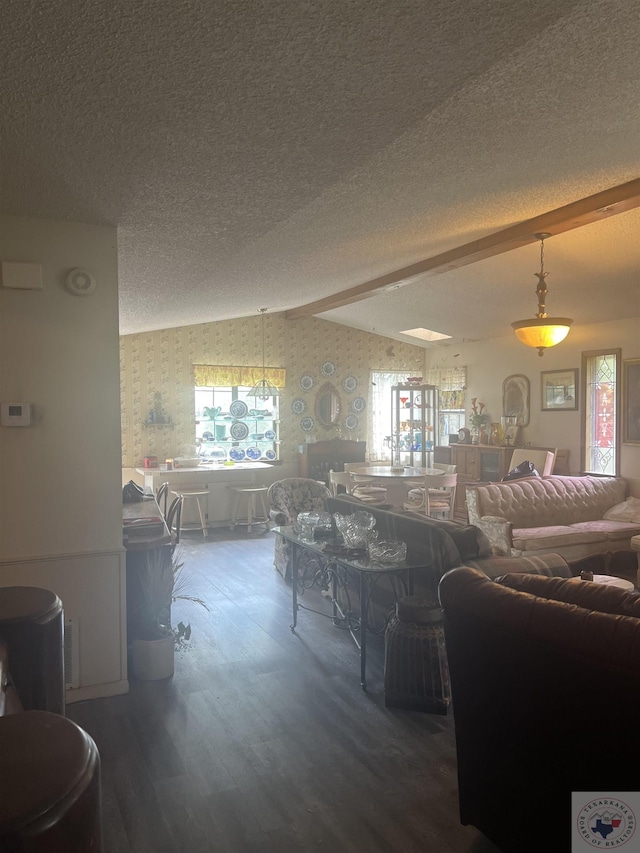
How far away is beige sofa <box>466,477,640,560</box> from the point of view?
5695 mm

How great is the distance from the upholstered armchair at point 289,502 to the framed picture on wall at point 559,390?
3763mm

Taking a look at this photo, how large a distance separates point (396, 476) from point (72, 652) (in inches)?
178

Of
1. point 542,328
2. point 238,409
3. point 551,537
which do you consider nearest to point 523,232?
point 542,328

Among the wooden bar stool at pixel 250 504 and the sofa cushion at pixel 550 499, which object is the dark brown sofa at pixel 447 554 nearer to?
the sofa cushion at pixel 550 499

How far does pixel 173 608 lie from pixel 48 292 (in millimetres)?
2702

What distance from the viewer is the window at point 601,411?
7.47 meters

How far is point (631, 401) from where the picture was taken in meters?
7.17

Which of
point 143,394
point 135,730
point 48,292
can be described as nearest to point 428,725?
point 135,730

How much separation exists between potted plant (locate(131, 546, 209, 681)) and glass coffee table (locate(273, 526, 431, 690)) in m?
0.91

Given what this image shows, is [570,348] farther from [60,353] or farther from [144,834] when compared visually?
[144,834]

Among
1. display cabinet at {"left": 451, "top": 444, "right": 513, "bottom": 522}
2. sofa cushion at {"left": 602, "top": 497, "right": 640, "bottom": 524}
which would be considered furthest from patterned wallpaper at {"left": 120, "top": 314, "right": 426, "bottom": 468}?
sofa cushion at {"left": 602, "top": 497, "right": 640, "bottom": 524}

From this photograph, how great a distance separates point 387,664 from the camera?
3.36 metres

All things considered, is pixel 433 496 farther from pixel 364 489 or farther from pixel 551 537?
pixel 551 537

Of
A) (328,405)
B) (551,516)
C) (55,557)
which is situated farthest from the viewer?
(328,405)
